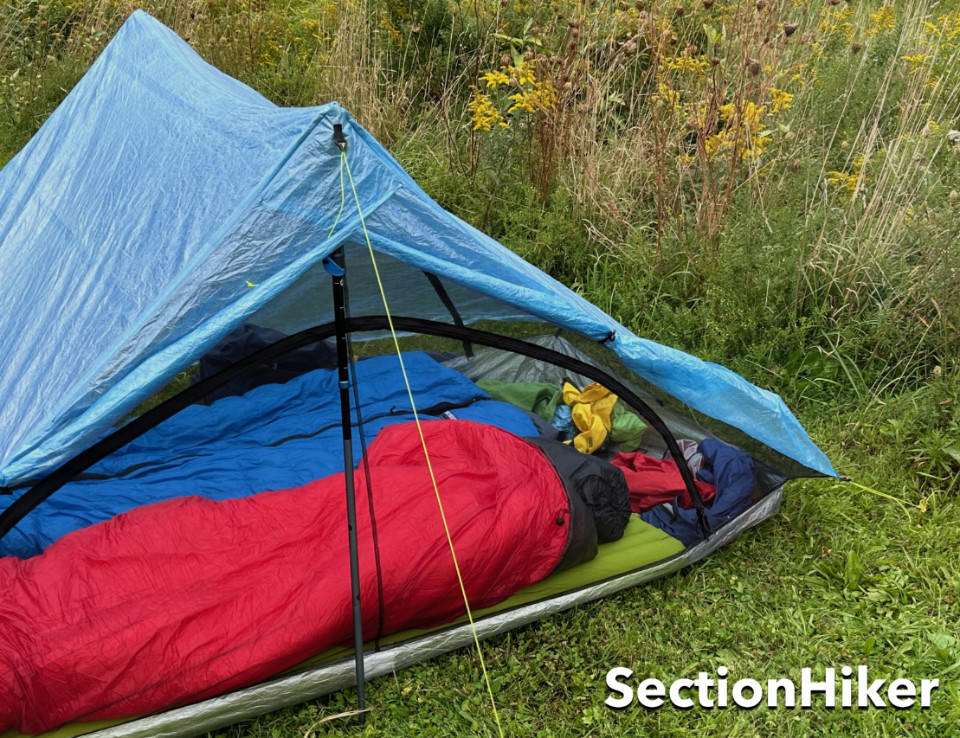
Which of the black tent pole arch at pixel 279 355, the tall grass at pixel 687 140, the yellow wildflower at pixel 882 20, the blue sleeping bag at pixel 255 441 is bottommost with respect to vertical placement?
the blue sleeping bag at pixel 255 441

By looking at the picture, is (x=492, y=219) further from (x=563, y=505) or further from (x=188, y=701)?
(x=188, y=701)

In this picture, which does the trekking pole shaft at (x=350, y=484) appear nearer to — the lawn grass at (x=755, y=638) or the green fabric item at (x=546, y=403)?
the lawn grass at (x=755, y=638)

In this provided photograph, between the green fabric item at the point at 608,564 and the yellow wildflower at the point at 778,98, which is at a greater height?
the yellow wildflower at the point at 778,98

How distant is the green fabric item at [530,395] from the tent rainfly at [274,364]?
0.02 metres

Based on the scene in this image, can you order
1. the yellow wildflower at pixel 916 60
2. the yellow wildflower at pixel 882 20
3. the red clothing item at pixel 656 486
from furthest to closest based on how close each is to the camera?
the yellow wildflower at pixel 882 20
the yellow wildflower at pixel 916 60
the red clothing item at pixel 656 486

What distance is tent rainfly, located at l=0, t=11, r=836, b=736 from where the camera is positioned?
2203 mm

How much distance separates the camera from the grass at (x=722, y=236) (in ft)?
8.33

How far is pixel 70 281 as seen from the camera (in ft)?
9.00

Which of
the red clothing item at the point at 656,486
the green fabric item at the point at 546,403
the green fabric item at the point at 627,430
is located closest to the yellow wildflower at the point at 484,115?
the green fabric item at the point at 546,403

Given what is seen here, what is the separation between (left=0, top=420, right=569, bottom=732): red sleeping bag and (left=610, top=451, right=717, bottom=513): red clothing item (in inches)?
Answer: 18.2

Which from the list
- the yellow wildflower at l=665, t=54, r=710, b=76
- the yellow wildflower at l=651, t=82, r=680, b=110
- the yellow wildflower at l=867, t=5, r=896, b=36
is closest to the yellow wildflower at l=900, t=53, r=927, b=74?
the yellow wildflower at l=867, t=5, r=896, b=36

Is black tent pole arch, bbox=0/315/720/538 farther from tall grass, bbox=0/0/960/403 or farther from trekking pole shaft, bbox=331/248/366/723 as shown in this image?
tall grass, bbox=0/0/960/403

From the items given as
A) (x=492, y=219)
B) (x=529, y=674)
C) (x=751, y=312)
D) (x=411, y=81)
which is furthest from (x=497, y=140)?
(x=529, y=674)

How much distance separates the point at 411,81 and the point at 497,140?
2.70 ft
